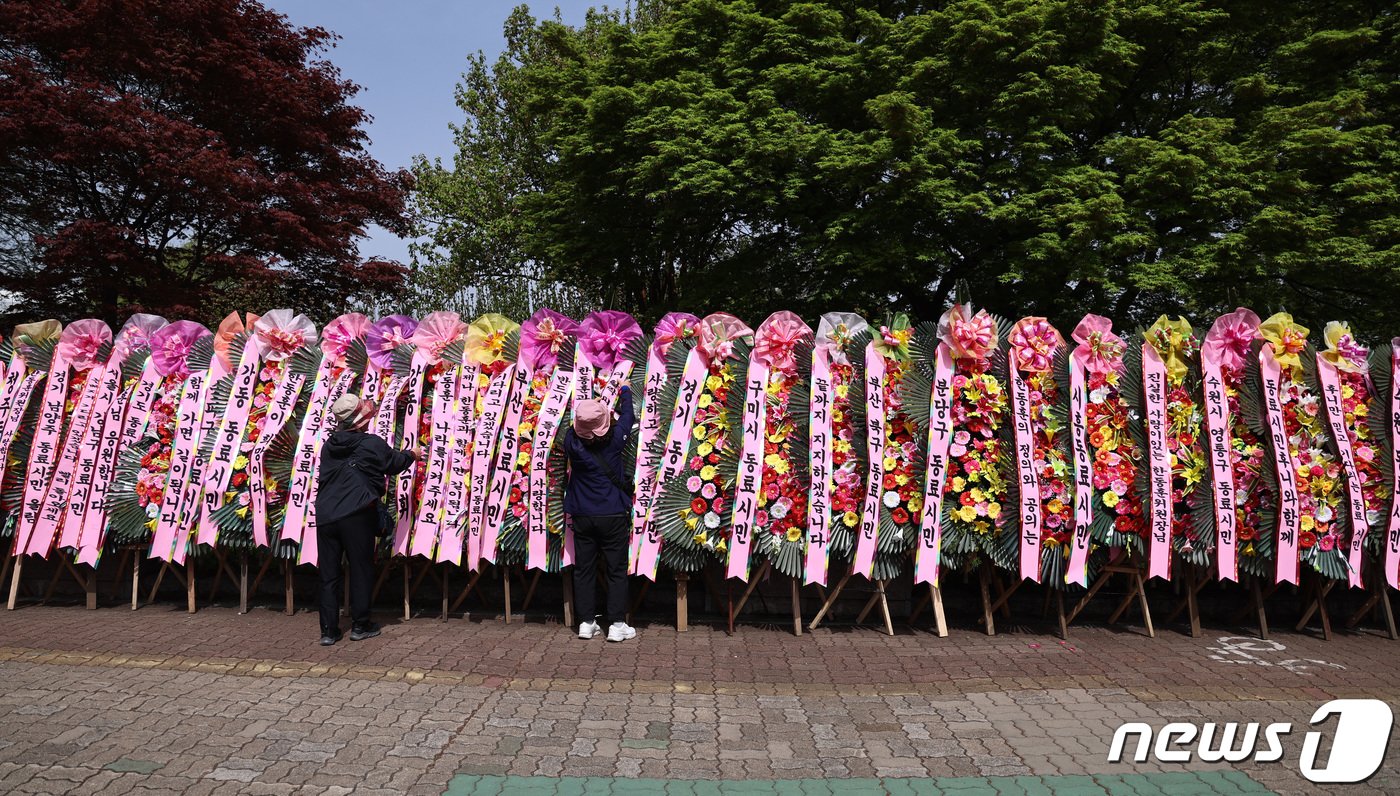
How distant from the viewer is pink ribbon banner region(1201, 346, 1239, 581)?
18.3ft

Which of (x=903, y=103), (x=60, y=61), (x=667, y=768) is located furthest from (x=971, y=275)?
(x=60, y=61)

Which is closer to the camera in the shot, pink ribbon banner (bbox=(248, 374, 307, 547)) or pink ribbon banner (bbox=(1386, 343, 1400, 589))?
pink ribbon banner (bbox=(1386, 343, 1400, 589))

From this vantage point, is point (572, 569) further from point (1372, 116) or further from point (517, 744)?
point (1372, 116)

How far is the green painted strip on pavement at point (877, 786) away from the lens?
3.28 m

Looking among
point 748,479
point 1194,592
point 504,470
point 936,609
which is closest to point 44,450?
point 504,470

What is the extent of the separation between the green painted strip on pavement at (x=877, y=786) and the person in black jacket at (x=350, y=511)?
7.97 ft

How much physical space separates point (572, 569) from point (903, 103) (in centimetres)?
862

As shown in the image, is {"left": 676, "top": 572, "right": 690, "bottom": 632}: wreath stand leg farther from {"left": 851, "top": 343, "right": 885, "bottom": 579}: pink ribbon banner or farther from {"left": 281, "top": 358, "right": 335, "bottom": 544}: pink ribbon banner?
{"left": 281, "top": 358, "right": 335, "bottom": 544}: pink ribbon banner

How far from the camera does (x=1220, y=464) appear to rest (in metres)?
5.63

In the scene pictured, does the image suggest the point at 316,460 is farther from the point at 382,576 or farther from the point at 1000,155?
the point at 1000,155

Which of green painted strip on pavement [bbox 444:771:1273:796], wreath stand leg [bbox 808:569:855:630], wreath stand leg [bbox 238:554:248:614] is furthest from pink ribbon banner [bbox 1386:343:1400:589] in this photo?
wreath stand leg [bbox 238:554:248:614]

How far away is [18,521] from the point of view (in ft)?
21.2

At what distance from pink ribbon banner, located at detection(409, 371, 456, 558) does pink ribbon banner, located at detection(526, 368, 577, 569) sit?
0.67 m

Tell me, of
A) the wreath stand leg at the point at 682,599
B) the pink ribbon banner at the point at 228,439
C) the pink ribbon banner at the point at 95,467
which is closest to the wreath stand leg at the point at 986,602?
the wreath stand leg at the point at 682,599
